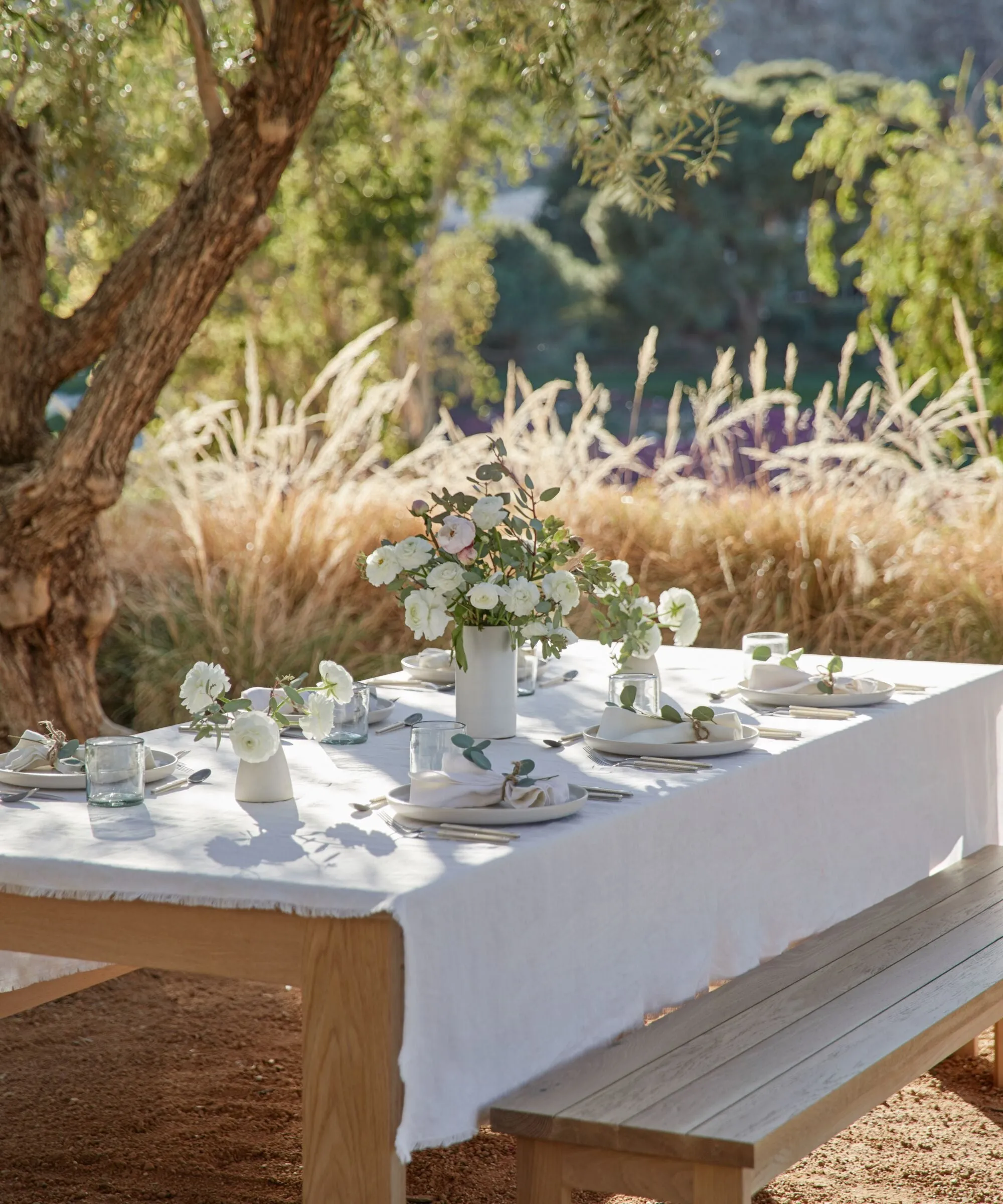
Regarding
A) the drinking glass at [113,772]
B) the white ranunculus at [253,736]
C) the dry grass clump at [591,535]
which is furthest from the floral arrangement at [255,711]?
the dry grass clump at [591,535]

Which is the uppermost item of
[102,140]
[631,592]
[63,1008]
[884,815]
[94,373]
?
[102,140]

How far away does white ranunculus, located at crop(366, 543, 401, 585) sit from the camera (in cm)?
239

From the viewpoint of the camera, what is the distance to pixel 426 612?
2.39 meters

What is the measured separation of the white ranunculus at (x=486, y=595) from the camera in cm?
237

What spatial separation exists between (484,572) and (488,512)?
0.31ft

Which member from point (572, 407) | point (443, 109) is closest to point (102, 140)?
point (443, 109)

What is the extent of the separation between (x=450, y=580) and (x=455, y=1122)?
0.91 metres

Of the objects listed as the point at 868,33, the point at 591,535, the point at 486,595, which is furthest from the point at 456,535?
the point at 868,33

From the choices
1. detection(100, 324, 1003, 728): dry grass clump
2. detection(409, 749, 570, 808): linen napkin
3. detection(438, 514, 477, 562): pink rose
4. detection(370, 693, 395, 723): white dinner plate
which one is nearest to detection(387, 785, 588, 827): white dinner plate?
detection(409, 749, 570, 808): linen napkin

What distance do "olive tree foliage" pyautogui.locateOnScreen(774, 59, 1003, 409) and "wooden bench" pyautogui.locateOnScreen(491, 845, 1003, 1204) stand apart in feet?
16.1

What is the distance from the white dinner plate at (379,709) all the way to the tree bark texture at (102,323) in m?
1.39

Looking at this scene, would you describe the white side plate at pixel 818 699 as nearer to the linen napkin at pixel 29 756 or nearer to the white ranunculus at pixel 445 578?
the white ranunculus at pixel 445 578

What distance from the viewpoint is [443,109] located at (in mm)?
12484

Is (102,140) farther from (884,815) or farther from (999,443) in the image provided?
(999,443)
